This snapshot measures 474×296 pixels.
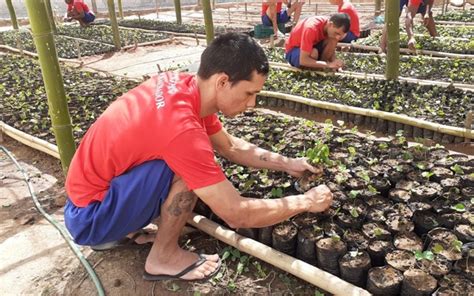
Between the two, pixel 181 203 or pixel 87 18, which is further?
pixel 87 18

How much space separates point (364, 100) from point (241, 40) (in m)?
3.11

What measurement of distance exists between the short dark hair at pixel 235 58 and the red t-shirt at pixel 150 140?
0.56 feet

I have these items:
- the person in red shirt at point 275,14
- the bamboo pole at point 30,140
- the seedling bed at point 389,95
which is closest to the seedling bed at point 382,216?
the seedling bed at point 389,95

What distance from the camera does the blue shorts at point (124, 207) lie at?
1927 mm

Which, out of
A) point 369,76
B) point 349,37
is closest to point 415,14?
point 349,37

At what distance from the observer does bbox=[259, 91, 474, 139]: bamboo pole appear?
3.73m

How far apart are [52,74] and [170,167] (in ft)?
4.77

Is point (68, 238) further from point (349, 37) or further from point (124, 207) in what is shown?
point (349, 37)

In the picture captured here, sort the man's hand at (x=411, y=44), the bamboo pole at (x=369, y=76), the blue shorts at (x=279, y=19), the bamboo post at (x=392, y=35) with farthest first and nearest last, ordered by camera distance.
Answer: the blue shorts at (x=279, y=19) < the man's hand at (x=411, y=44) < the bamboo pole at (x=369, y=76) < the bamboo post at (x=392, y=35)

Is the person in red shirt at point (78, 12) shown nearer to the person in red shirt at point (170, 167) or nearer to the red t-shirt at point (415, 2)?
the red t-shirt at point (415, 2)

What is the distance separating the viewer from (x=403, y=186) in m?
2.51

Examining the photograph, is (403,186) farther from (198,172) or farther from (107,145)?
(107,145)

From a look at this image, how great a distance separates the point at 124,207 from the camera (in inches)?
77.4

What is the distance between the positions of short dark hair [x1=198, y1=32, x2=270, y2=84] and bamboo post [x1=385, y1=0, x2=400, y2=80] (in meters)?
3.33
